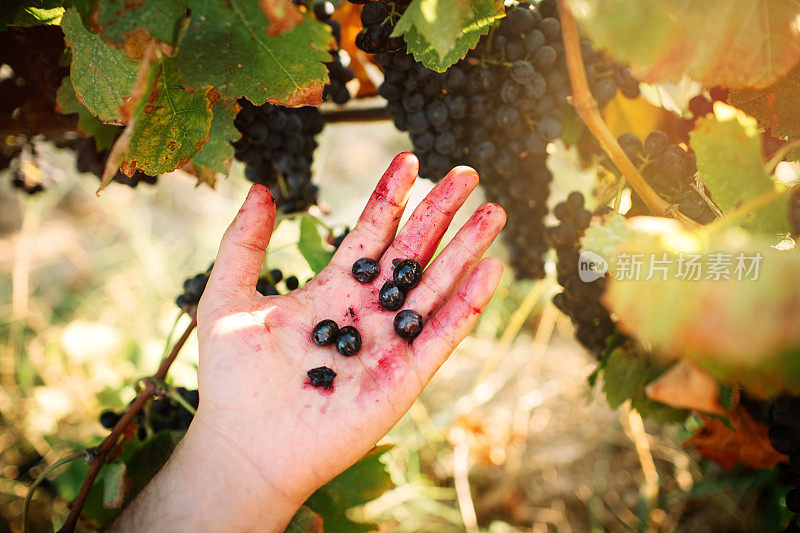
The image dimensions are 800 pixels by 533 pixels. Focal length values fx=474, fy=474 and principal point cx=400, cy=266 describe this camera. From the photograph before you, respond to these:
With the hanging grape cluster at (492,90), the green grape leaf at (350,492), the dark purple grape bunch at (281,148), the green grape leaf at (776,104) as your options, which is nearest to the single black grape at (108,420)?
the green grape leaf at (350,492)

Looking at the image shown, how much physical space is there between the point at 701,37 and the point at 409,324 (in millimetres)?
783

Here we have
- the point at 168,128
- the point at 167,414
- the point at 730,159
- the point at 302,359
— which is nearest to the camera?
the point at 730,159

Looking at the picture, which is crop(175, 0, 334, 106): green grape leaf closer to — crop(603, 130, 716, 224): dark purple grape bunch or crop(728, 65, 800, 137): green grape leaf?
crop(603, 130, 716, 224): dark purple grape bunch

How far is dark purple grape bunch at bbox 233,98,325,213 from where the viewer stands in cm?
119

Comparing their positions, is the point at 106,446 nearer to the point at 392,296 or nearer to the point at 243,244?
the point at 243,244

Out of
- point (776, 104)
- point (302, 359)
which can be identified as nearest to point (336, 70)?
point (302, 359)

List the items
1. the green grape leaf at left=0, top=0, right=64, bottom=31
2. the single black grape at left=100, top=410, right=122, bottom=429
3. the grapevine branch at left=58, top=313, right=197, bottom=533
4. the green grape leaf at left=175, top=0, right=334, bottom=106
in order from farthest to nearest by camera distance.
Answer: the single black grape at left=100, top=410, right=122, bottom=429 < the grapevine branch at left=58, top=313, right=197, bottom=533 < the green grape leaf at left=0, top=0, right=64, bottom=31 < the green grape leaf at left=175, top=0, right=334, bottom=106

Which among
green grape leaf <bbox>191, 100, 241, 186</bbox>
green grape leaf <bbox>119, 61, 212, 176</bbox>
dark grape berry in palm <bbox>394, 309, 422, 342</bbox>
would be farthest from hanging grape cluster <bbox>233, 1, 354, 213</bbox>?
dark grape berry in palm <bbox>394, 309, 422, 342</bbox>

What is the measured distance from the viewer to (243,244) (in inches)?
44.9

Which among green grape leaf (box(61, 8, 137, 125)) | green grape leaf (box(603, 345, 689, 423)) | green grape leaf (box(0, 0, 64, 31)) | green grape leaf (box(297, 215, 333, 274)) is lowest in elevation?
green grape leaf (box(603, 345, 689, 423))

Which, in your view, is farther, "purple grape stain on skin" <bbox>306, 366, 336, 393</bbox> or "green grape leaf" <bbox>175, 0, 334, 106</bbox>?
"purple grape stain on skin" <bbox>306, 366, 336, 393</bbox>

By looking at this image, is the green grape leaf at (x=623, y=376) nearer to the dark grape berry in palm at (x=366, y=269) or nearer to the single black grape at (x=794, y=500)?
the single black grape at (x=794, y=500)

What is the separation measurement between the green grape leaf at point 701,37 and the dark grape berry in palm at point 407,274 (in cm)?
64

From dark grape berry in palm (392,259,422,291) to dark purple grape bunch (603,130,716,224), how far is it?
52cm
